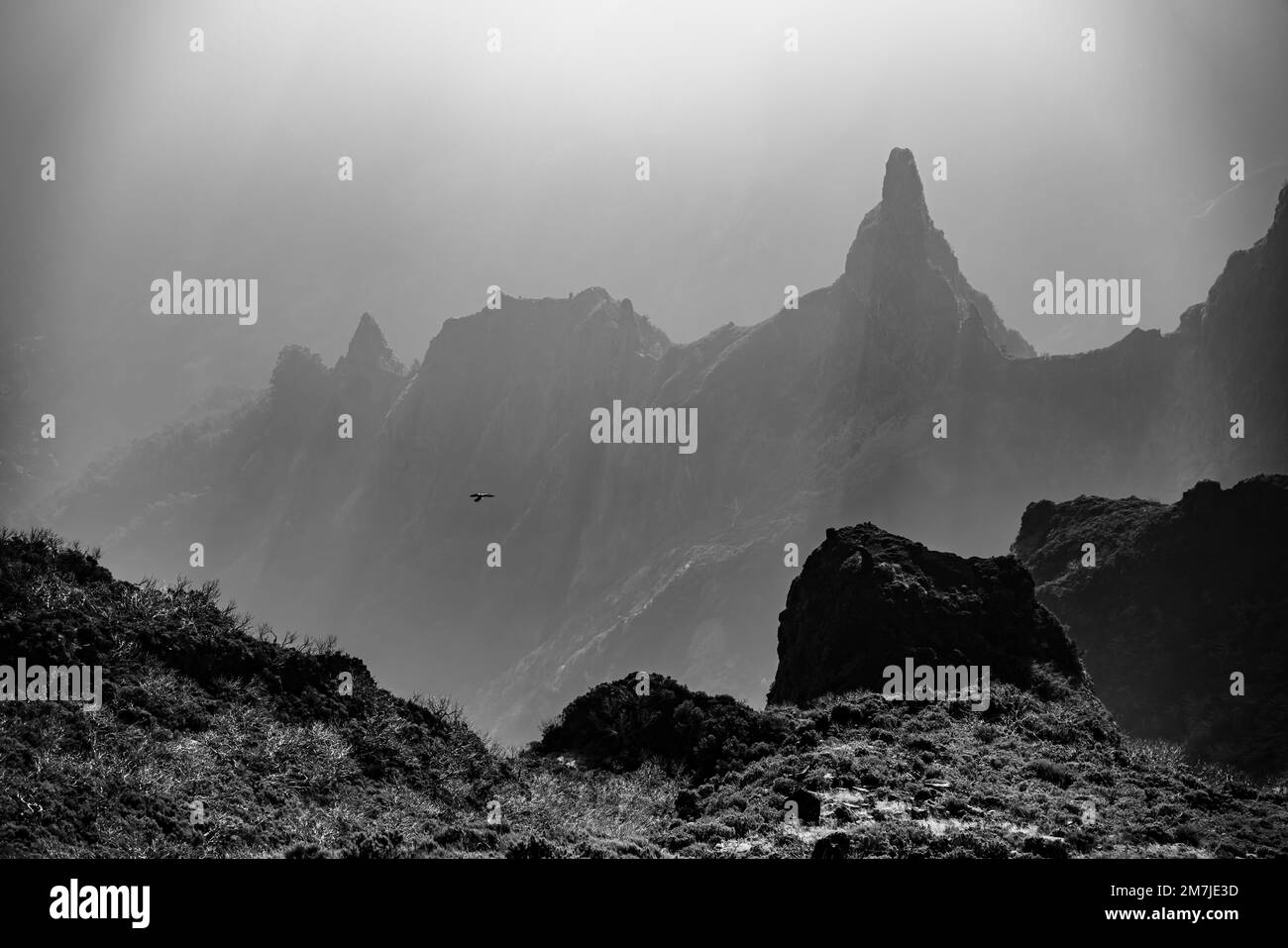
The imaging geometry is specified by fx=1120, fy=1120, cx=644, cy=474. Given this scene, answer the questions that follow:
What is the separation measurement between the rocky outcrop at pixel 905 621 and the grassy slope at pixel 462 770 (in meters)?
4.34

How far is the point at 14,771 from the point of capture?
21828 millimetres

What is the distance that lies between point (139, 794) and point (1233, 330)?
15301 centimetres

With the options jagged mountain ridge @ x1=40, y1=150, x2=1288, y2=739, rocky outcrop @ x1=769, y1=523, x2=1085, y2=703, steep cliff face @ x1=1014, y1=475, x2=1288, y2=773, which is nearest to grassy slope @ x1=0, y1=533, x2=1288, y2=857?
rocky outcrop @ x1=769, y1=523, x2=1085, y2=703

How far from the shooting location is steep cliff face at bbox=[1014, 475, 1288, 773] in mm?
65812

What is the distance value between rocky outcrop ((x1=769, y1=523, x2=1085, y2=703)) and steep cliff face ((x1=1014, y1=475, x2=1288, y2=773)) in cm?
2467

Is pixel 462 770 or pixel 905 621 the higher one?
pixel 905 621

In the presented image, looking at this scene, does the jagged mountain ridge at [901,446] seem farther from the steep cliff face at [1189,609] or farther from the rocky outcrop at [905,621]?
the rocky outcrop at [905,621]

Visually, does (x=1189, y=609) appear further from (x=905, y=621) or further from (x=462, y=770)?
(x=462, y=770)

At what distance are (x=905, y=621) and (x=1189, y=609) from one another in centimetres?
4092

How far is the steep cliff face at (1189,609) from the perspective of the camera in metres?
65.8

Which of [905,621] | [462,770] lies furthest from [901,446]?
[462,770]

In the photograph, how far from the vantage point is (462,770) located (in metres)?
29.8

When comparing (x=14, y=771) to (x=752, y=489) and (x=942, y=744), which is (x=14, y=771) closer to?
(x=942, y=744)

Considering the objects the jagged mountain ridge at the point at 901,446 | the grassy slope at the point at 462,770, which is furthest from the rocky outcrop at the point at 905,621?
the jagged mountain ridge at the point at 901,446
